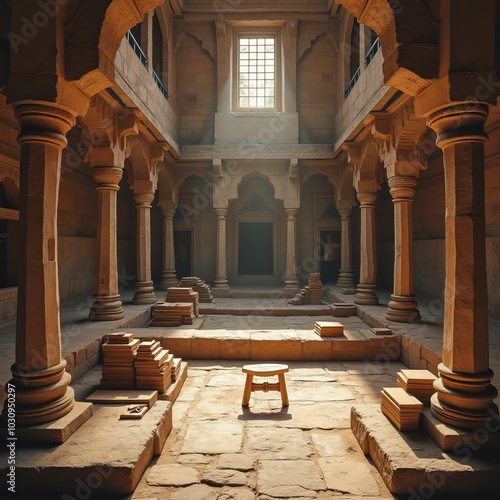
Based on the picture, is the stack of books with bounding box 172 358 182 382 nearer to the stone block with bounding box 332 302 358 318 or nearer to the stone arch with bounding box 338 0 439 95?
the stone arch with bounding box 338 0 439 95

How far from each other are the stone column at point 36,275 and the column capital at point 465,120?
3034 millimetres

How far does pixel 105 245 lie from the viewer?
7492 mm

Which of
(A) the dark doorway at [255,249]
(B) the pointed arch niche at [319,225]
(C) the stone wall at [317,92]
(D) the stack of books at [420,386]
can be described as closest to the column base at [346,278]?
(B) the pointed arch niche at [319,225]

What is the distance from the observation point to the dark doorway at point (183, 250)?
14.5 m

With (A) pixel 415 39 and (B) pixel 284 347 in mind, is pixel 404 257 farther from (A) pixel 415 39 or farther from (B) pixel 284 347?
(A) pixel 415 39

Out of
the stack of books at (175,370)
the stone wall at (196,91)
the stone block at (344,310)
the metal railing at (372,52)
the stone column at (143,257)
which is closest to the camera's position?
the stack of books at (175,370)

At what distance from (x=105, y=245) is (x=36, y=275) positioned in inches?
172

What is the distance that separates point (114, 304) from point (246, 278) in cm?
725

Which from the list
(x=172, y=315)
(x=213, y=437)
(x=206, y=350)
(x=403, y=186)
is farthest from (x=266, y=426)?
(x=403, y=186)

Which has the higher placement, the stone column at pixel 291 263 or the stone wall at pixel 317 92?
the stone wall at pixel 317 92

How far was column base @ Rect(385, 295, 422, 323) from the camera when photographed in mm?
7359

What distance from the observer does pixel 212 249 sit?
14.3 m

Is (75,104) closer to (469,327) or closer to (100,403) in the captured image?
(100,403)

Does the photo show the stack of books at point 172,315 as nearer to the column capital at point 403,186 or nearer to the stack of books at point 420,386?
the column capital at point 403,186
